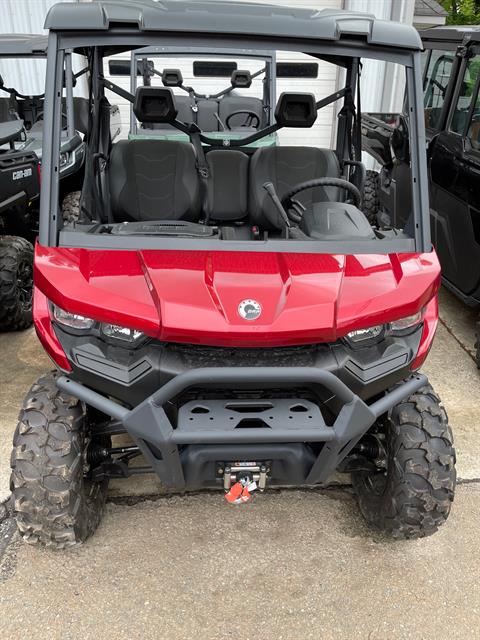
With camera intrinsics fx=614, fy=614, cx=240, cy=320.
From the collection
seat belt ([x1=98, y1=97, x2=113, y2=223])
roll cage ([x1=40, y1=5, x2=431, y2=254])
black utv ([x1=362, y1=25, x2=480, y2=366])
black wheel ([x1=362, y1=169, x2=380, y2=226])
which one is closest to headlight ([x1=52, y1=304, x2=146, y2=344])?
roll cage ([x1=40, y1=5, x2=431, y2=254])

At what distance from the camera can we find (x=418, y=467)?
6.80 feet

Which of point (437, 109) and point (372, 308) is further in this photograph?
point (437, 109)

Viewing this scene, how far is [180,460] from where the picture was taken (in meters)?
1.85

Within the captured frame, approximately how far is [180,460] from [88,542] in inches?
29.0

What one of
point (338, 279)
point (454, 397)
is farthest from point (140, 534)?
point (454, 397)

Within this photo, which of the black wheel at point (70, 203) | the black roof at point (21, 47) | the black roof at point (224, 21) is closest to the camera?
the black roof at point (224, 21)

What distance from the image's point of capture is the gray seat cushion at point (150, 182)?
2.90m

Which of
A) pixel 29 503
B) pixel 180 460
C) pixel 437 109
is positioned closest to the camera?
pixel 180 460

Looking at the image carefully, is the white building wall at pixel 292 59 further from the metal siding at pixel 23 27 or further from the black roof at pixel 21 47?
the black roof at pixel 21 47

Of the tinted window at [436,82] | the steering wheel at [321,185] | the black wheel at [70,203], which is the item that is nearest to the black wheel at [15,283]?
the black wheel at [70,203]

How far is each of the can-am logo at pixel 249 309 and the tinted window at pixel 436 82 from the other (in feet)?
10.3

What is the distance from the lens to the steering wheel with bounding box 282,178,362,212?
2.42 meters

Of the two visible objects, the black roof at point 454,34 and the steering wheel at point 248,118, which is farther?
the steering wheel at point 248,118

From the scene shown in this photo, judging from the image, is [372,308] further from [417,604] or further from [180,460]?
[417,604]
